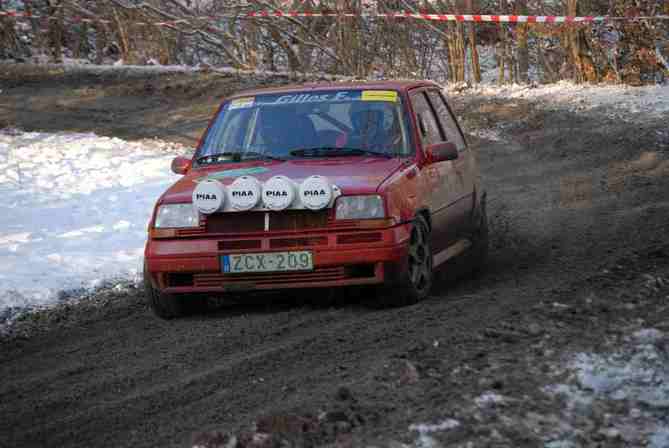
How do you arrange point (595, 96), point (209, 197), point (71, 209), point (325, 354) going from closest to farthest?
1. point (325, 354)
2. point (209, 197)
3. point (71, 209)
4. point (595, 96)

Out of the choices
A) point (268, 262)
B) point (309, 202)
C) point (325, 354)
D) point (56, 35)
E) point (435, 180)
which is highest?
point (309, 202)

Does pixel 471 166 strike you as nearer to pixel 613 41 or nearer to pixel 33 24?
pixel 613 41

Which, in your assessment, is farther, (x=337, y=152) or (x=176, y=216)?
(x=337, y=152)

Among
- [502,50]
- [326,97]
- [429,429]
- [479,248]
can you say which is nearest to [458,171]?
[479,248]

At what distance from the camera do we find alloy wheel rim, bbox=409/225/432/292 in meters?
7.67

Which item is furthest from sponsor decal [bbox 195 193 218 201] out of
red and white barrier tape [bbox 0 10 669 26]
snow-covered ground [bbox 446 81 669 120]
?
red and white barrier tape [bbox 0 10 669 26]

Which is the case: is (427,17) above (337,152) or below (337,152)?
below

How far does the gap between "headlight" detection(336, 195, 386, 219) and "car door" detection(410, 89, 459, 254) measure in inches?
28.5

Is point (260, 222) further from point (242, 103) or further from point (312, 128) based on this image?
point (242, 103)

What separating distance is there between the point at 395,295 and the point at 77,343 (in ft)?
6.53

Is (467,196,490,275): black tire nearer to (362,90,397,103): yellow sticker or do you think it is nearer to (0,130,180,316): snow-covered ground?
(362,90,397,103): yellow sticker

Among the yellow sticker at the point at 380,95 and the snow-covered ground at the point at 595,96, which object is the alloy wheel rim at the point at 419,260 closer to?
the yellow sticker at the point at 380,95

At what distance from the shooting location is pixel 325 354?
627 cm

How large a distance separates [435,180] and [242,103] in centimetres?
152
